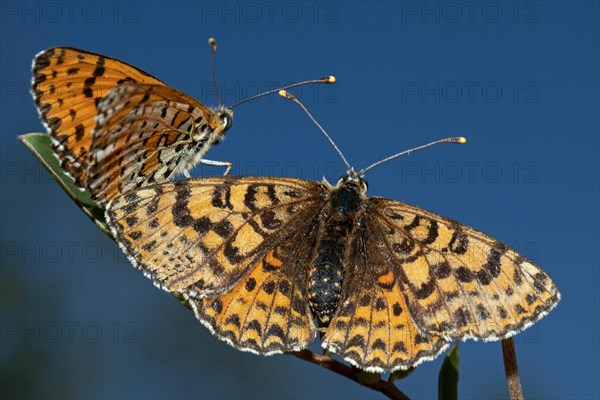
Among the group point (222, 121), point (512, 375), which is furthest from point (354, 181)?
point (512, 375)

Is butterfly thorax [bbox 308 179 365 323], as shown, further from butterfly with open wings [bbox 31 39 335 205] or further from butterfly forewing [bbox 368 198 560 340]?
butterfly with open wings [bbox 31 39 335 205]

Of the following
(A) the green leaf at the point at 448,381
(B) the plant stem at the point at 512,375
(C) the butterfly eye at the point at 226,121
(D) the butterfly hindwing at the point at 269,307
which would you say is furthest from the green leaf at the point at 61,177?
(B) the plant stem at the point at 512,375

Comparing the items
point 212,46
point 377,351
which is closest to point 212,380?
point 212,46

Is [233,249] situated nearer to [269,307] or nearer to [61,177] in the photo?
[269,307]

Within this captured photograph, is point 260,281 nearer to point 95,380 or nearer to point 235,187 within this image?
point 235,187

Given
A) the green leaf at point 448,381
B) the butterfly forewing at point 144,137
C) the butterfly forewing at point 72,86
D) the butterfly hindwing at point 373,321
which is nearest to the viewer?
the green leaf at point 448,381

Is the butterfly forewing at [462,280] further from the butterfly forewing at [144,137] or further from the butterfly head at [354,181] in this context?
the butterfly forewing at [144,137]

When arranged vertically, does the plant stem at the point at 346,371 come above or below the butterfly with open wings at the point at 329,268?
below

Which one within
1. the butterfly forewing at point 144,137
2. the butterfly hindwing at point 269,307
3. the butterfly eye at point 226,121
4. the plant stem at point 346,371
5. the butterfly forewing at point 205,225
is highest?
the butterfly eye at point 226,121
